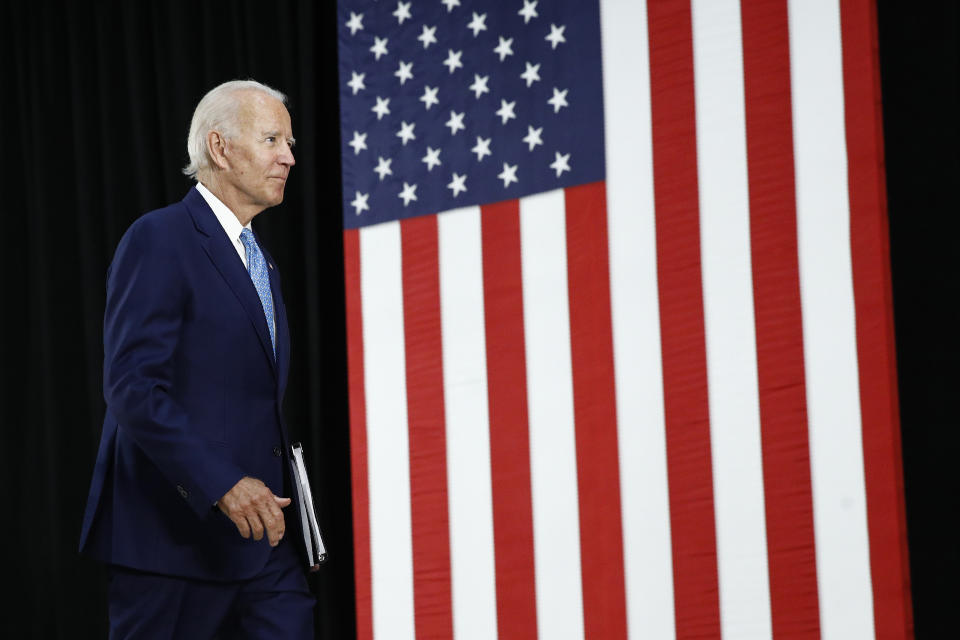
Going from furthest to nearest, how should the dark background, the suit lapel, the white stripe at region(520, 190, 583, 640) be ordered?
the dark background < the white stripe at region(520, 190, 583, 640) < the suit lapel

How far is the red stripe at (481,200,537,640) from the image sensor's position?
2785 mm

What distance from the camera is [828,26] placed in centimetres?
254

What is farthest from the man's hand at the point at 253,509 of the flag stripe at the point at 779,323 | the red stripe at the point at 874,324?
the red stripe at the point at 874,324

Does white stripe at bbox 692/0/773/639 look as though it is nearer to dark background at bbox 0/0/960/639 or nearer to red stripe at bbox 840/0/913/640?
red stripe at bbox 840/0/913/640

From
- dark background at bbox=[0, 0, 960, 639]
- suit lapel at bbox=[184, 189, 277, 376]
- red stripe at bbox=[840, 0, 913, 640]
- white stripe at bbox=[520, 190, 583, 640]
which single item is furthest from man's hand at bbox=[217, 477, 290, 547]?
dark background at bbox=[0, 0, 960, 639]

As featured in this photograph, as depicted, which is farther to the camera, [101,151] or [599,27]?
[101,151]

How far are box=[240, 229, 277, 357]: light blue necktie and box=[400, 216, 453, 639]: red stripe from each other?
3.18 ft

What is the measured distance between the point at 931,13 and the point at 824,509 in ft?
4.11

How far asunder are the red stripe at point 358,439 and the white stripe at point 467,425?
0.25m

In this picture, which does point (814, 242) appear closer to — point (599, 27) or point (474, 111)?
point (599, 27)

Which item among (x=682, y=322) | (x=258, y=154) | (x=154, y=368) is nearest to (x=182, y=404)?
(x=154, y=368)

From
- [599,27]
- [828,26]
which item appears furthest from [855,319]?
[599,27]

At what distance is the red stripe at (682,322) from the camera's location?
102 inches

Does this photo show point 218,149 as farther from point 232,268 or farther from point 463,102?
point 463,102
